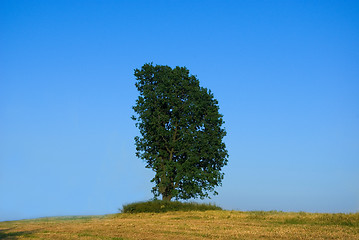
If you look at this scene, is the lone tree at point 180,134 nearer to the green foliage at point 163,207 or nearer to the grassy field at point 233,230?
the green foliage at point 163,207

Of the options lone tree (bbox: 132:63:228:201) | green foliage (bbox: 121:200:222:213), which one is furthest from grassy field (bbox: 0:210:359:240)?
lone tree (bbox: 132:63:228:201)

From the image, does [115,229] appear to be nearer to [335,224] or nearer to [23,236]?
[23,236]

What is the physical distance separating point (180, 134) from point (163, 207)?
335 inches

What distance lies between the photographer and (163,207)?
33.0 m

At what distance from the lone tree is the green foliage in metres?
3.25

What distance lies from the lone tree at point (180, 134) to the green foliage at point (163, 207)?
3.25 meters

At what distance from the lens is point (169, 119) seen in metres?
39.0

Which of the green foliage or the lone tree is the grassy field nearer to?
the green foliage

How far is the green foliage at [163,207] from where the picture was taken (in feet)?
107

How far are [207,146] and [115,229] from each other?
17.7 metres

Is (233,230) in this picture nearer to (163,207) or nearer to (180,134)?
(163,207)

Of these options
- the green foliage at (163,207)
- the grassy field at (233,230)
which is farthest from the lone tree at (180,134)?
the grassy field at (233,230)

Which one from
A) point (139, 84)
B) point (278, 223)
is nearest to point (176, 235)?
point (278, 223)

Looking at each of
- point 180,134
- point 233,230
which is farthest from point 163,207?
point 233,230
